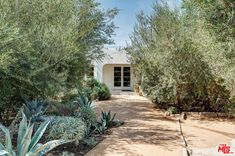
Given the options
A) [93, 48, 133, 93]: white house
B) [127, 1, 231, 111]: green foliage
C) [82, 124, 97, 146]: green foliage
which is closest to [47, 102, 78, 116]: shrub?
[82, 124, 97, 146]: green foliage

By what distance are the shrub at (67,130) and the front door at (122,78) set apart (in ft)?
68.0

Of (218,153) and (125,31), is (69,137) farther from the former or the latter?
(125,31)

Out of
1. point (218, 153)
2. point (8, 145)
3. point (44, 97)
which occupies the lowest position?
point (218, 153)

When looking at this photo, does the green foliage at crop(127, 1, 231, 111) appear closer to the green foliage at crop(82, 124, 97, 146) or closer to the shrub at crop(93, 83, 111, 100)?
the green foliage at crop(82, 124, 97, 146)

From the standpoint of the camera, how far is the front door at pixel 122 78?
30.0m

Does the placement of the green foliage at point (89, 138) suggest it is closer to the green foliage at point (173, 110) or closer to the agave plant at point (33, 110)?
the agave plant at point (33, 110)

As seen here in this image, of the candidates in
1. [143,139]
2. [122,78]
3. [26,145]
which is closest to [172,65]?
[143,139]

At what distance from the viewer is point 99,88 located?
74.9 feet

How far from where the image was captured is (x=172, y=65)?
46.2ft

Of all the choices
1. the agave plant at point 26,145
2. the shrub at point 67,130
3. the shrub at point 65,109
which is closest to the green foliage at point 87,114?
the shrub at point 67,130

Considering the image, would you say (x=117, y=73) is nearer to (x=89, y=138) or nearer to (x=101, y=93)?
(x=101, y=93)

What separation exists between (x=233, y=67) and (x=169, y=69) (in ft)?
19.3

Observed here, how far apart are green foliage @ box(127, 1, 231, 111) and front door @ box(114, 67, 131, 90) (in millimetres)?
12495

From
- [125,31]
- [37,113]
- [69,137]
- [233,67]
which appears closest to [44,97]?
[37,113]
